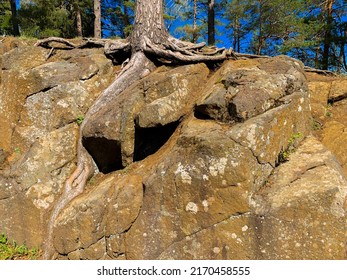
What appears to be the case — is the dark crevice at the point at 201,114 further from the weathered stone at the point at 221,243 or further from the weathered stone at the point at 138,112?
the weathered stone at the point at 221,243

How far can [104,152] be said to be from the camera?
5395 millimetres

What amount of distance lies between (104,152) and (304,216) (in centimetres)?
382

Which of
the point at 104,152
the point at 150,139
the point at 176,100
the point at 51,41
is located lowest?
the point at 104,152

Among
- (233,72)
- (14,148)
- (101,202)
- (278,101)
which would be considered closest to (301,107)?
(278,101)

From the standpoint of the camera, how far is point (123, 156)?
5.05 meters

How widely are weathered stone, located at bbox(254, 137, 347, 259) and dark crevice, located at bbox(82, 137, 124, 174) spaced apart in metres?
2.88

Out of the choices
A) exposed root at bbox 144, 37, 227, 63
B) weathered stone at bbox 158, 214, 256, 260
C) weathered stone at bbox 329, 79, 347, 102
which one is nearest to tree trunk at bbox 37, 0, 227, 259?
exposed root at bbox 144, 37, 227, 63

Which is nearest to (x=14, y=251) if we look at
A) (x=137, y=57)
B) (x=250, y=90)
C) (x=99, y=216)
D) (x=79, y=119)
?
(x=99, y=216)

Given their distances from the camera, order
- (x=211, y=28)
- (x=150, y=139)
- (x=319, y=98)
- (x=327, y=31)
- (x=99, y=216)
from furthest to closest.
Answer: (x=211, y=28) < (x=327, y=31) < (x=319, y=98) < (x=150, y=139) < (x=99, y=216)

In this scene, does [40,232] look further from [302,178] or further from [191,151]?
[302,178]

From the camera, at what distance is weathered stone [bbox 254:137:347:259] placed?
339cm

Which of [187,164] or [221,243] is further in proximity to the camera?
[187,164]

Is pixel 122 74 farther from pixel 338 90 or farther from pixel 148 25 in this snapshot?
pixel 338 90

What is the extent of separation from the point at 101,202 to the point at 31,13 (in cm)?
1362
